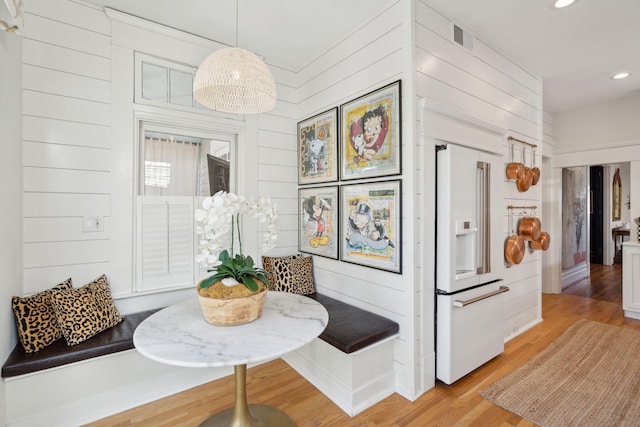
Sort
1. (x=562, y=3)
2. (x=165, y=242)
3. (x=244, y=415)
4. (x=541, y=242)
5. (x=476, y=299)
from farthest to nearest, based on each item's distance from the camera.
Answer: (x=541, y=242) → (x=165, y=242) → (x=476, y=299) → (x=562, y=3) → (x=244, y=415)

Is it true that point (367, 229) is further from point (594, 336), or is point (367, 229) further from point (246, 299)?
point (594, 336)

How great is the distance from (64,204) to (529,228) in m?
4.25

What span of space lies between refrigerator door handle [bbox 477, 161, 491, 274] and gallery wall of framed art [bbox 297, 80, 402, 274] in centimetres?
83

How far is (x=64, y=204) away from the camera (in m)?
2.20

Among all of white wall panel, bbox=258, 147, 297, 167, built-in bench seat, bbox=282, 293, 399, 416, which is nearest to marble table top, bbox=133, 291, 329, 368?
built-in bench seat, bbox=282, 293, 399, 416

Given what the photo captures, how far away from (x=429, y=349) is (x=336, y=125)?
203cm

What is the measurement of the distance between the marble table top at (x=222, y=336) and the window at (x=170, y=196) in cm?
86

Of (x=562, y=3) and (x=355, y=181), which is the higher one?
(x=562, y=3)

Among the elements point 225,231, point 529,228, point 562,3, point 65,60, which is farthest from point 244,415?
point 562,3

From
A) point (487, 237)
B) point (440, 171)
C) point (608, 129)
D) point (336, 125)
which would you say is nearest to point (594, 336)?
point (487, 237)

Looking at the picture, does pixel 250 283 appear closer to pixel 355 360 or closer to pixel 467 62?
pixel 355 360

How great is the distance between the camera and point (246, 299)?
1.54 m

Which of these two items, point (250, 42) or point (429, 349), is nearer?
point (429, 349)

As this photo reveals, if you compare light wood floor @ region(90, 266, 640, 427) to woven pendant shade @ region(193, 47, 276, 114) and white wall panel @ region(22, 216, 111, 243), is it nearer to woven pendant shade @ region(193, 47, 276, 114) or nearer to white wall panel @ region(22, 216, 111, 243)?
white wall panel @ region(22, 216, 111, 243)
